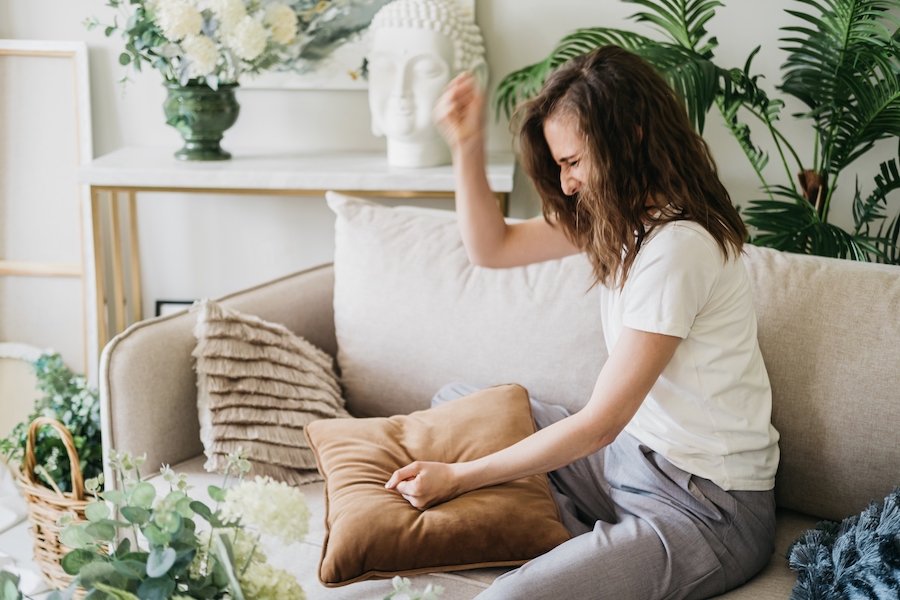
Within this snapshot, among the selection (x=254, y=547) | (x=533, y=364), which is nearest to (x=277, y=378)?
(x=533, y=364)

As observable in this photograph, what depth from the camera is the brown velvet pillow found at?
113 cm

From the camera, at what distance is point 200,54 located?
1.89 metres

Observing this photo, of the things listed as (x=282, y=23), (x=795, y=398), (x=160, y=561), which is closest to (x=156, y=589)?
(x=160, y=561)

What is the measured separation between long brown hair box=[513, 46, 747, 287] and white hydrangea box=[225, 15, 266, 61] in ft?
3.18

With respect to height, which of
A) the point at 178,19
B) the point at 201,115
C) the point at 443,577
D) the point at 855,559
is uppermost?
the point at 178,19

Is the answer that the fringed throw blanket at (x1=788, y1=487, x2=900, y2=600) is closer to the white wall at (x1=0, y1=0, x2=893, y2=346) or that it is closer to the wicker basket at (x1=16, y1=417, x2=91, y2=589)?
the white wall at (x1=0, y1=0, x2=893, y2=346)

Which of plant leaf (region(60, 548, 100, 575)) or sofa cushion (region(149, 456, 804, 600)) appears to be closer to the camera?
plant leaf (region(60, 548, 100, 575))

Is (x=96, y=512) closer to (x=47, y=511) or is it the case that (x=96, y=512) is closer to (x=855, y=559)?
(x=855, y=559)

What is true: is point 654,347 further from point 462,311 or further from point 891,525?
point 462,311

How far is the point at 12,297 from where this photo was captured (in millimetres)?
2436

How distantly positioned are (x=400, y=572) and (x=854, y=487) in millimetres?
754

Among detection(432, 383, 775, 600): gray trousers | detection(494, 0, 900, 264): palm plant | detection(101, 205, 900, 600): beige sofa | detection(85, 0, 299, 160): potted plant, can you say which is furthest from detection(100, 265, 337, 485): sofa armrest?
detection(494, 0, 900, 264): palm plant

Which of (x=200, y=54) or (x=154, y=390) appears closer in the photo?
(x=154, y=390)

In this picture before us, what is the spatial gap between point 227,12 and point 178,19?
114 mm
